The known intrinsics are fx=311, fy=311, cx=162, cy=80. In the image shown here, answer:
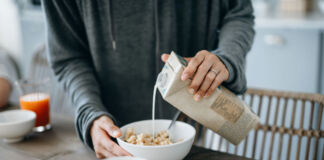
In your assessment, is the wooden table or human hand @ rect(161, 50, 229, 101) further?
the wooden table

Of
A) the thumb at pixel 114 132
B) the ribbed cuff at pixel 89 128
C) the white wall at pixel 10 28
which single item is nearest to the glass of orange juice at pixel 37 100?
the ribbed cuff at pixel 89 128

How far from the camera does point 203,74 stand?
67cm

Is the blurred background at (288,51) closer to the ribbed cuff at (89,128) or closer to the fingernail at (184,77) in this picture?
the ribbed cuff at (89,128)

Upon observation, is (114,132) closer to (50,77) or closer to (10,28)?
(50,77)

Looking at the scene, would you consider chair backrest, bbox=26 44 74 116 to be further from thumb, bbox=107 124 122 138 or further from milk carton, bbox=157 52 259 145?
milk carton, bbox=157 52 259 145

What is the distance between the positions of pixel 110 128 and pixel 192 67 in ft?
0.81

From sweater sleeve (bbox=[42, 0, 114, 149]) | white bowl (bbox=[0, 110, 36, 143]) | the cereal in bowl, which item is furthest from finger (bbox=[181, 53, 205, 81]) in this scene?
white bowl (bbox=[0, 110, 36, 143])

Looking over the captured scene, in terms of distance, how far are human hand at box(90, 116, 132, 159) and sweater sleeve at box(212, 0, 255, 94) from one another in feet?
0.96

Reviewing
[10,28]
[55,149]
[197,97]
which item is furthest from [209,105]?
[10,28]

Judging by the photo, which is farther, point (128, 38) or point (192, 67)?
point (128, 38)

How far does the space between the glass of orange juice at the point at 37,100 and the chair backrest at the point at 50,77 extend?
428mm

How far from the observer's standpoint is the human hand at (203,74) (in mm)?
655

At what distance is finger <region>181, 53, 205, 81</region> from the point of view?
0.62 meters

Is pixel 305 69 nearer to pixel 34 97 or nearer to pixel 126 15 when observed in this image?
pixel 126 15
